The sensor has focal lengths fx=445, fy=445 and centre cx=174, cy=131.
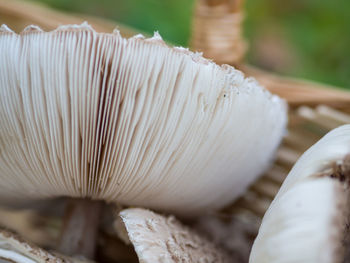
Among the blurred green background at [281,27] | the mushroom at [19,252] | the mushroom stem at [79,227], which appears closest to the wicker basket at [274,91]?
the mushroom stem at [79,227]

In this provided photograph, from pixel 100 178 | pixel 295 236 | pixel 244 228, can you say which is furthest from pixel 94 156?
pixel 244 228

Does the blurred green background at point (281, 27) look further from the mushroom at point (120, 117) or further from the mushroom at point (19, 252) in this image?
the mushroom at point (19, 252)

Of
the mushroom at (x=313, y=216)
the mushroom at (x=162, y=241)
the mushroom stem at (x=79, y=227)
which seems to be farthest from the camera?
the mushroom stem at (x=79, y=227)

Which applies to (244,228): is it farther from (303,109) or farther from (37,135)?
(37,135)

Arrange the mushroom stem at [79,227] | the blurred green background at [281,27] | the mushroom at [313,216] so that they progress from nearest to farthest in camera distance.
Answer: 1. the mushroom at [313,216]
2. the mushroom stem at [79,227]
3. the blurred green background at [281,27]

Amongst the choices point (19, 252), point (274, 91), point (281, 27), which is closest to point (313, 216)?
point (19, 252)

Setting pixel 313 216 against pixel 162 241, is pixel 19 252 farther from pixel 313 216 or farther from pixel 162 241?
pixel 313 216

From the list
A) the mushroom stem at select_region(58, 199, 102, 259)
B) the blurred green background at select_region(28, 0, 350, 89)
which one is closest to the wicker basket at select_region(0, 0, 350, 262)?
the mushroom stem at select_region(58, 199, 102, 259)
